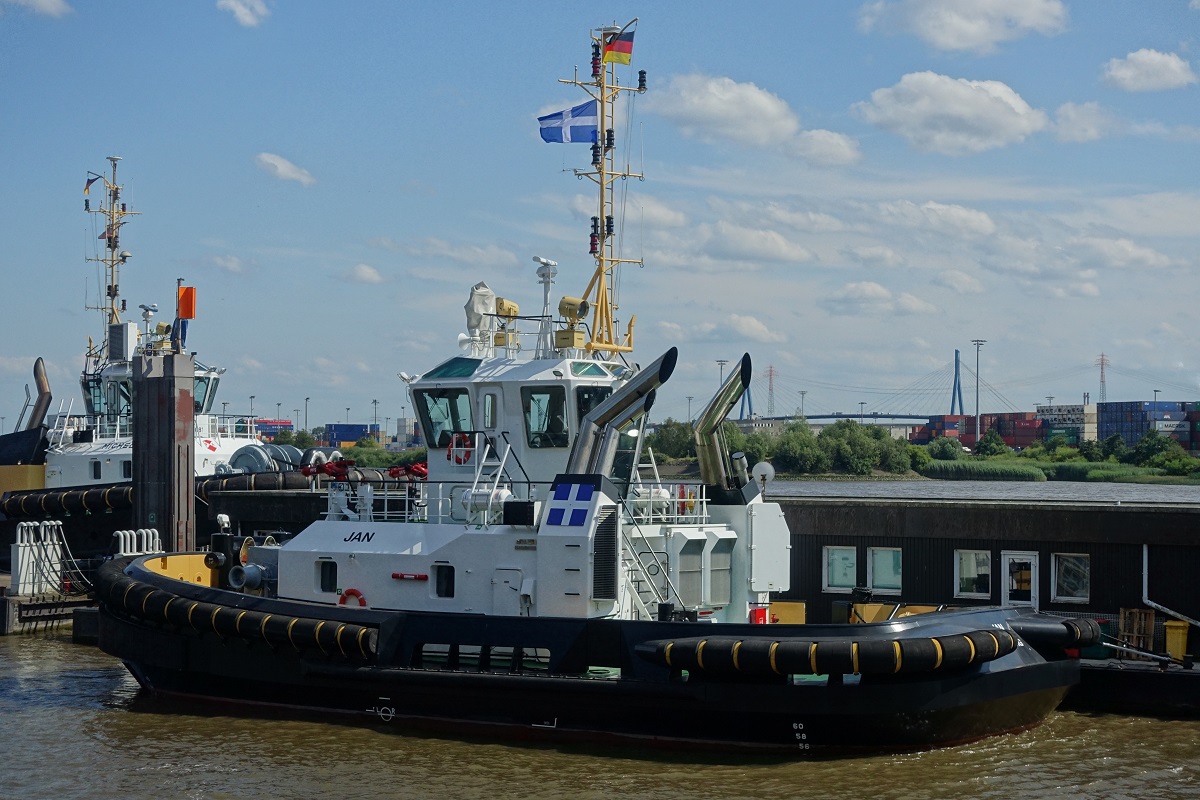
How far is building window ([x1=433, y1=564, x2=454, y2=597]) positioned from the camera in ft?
40.8

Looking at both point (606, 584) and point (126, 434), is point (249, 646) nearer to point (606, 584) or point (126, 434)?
point (606, 584)

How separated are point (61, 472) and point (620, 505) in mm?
16781

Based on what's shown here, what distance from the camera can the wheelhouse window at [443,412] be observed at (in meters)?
13.6

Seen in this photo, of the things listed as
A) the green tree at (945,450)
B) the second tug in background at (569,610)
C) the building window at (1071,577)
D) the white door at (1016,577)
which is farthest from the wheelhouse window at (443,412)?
the green tree at (945,450)

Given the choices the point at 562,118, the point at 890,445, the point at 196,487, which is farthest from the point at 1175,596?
the point at 890,445

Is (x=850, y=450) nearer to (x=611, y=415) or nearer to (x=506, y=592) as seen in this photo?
(x=611, y=415)

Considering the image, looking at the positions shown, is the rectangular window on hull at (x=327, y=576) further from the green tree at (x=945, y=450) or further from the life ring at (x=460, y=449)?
the green tree at (x=945, y=450)

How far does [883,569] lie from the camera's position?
15.3 meters

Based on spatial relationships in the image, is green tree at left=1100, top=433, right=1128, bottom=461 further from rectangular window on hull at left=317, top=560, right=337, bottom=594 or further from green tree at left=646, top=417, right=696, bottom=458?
rectangular window on hull at left=317, top=560, right=337, bottom=594

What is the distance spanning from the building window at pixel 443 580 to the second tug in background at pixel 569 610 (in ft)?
0.07

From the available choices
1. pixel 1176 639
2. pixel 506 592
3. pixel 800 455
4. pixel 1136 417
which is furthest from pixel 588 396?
pixel 1136 417

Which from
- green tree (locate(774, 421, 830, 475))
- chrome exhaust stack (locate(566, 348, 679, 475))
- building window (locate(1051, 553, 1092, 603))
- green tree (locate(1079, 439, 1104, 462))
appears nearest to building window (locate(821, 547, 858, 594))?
building window (locate(1051, 553, 1092, 603))

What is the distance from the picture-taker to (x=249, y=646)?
41.5 feet

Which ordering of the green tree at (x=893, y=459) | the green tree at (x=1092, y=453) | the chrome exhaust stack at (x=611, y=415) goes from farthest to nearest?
the green tree at (x=1092, y=453)
the green tree at (x=893, y=459)
the chrome exhaust stack at (x=611, y=415)
